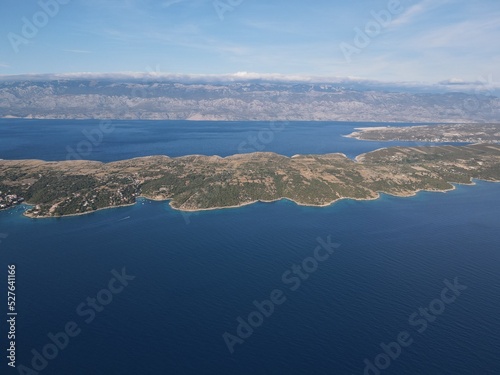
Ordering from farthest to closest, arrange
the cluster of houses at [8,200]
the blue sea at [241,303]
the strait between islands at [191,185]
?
the strait between islands at [191,185] < the cluster of houses at [8,200] < the blue sea at [241,303]

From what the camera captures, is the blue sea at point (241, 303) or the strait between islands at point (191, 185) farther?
the strait between islands at point (191, 185)

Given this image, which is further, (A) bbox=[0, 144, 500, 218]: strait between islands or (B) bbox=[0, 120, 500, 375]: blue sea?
(A) bbox=[0, 144, 500, 218]: strait between islands

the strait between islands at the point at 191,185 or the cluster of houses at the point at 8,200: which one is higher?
the cluster of houses at the point at 8,200

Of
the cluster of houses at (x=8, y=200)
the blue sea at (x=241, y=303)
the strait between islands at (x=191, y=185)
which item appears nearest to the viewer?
the blue sea at (x=241, y=303)

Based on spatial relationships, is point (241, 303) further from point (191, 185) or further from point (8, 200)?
point (8, 200)

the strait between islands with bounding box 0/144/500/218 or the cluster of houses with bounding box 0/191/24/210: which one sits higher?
the cluster of houses with bounding box 0/191/24/210

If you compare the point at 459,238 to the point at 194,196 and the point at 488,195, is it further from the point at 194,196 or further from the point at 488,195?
the point at 194,196
